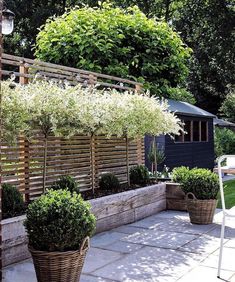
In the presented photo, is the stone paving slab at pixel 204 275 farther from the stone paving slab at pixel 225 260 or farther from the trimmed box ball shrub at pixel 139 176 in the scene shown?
the trimmed box ball shrub at pixel 139 176

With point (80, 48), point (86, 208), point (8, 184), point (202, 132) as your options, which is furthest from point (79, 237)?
point (202, 132)

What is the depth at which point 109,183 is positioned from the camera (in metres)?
6.16

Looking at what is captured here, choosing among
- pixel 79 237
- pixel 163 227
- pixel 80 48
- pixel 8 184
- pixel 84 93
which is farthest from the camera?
pixel 80 48

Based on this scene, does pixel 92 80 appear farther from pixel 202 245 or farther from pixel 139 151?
pixel 202 245

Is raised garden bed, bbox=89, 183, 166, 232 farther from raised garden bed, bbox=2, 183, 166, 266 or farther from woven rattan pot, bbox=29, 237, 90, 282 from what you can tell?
woven rattan pot, bbox=29, 237, 90, 282

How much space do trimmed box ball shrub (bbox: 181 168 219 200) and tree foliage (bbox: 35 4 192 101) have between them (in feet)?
11.4

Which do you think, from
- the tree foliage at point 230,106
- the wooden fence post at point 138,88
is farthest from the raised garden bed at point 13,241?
the tree foliage at point 230,106

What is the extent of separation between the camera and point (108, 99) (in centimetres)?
557

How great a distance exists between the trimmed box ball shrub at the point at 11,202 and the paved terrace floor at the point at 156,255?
578 millimetres

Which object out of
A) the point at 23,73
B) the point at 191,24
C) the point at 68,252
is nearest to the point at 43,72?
the point at 23,73

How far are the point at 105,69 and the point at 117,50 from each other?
0.49 m

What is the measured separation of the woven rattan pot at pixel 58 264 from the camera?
3.04 metres

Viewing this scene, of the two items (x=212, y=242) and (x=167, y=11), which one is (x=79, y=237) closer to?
(x=212, y=242)

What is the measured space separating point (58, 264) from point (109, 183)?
3.15 metres
